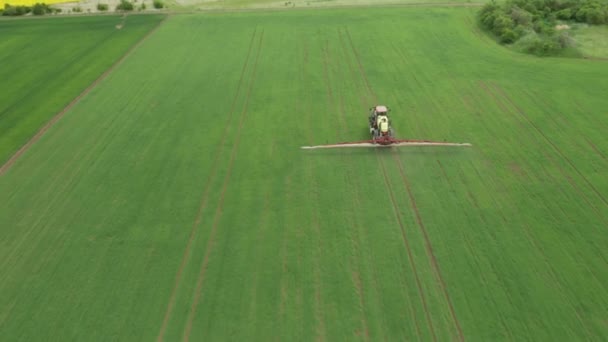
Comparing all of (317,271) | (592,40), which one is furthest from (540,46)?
(317,271)

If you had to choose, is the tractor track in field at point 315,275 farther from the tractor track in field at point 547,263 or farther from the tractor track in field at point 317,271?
the tractor track in field at point 547,263

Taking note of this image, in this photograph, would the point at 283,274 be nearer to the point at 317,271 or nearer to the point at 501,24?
the point at 317,271

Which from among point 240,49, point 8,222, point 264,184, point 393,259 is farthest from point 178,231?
point 240,49

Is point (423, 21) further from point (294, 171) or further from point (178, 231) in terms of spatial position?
point (178, 231)

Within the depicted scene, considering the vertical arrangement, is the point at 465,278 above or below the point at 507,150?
below

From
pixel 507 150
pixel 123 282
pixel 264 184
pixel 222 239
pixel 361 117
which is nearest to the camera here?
pixel 123 282

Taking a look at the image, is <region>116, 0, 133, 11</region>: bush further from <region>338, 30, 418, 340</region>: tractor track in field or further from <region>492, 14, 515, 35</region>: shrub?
<region>492, 14, 515, 35</region>: shrub

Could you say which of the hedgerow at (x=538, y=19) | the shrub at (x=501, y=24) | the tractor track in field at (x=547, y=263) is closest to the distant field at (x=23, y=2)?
the shrub at (x=501, y=24)
